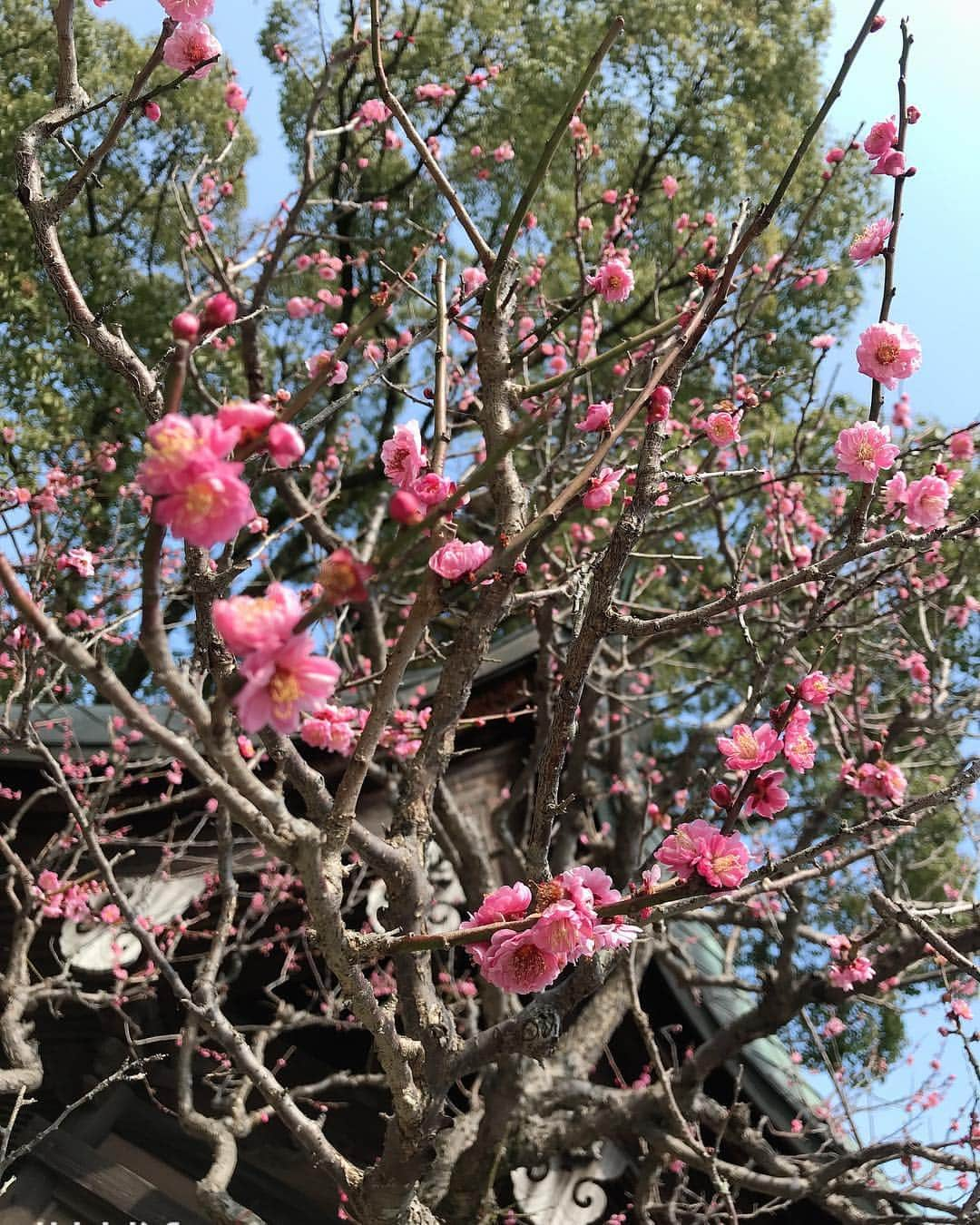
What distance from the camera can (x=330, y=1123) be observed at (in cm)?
554

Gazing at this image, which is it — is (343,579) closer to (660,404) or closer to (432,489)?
(432,489)

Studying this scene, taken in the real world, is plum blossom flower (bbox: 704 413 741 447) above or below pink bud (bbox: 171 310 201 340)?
above

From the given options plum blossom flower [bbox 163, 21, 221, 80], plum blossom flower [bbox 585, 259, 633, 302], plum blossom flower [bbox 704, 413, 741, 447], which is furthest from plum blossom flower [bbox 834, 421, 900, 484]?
plum blossom flower [bbox 163, 21, 221, 80]

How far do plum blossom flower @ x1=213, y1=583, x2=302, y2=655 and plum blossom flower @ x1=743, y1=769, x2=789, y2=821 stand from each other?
140cm

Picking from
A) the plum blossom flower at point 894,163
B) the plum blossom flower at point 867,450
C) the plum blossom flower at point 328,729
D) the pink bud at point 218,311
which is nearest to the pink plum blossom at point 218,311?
the pink bud at point 218,311

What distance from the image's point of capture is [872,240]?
110 inches

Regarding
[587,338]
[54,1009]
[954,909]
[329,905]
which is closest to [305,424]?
[329,905]

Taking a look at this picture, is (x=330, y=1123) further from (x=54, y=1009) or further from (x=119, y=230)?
(x=119, y=230)

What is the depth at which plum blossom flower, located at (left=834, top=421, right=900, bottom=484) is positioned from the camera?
2582 mm

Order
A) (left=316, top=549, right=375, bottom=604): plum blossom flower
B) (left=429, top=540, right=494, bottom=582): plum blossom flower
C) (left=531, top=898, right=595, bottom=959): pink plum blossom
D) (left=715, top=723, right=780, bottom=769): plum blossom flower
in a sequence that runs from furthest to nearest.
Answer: (left=715, top=723, right=780, bottom=769): plum blossom flower
(left=429, top=540, right=494, bottom=582): plum blossom flower
(left=531, top=898, right=595, bottom=959): pink plum blossom
(left=316, top=549, right=375, bottom=604): plum blossom flower

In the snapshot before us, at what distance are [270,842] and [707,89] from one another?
377 inches

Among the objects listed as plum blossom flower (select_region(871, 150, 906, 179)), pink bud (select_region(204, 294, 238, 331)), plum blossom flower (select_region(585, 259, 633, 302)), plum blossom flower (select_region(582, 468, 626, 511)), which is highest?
plum blossom flower (select_region(871, 150, 906, 179))

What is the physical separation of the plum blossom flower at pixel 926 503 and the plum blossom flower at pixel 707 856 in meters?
1.31

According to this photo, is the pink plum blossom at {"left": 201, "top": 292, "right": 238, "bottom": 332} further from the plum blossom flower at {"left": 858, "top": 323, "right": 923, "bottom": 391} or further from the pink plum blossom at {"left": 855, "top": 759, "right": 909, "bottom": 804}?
the pink plum blossom at {"left": 855, "top": 759, "right": 909, "bottom": 804}
